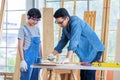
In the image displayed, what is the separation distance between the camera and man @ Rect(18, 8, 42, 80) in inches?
126

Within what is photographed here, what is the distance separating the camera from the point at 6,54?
453 centimetres

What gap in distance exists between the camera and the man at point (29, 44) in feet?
10.5

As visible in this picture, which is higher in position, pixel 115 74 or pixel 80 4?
pixel 80 4

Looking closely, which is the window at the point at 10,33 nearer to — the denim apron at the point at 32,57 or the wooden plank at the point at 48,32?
the wooden plank at the point at 48,32

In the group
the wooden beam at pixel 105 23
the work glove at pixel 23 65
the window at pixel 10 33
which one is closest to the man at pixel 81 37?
the work glove at pixel 23 65

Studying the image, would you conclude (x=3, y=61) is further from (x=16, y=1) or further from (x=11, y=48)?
(x=16, y=1)

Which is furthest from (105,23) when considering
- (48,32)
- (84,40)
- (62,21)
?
(62,21)

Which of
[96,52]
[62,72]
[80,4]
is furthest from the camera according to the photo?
[80,4]

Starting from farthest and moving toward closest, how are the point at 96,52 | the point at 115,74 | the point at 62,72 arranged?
the point at 115,74 < the point at 62,72 < the point at 96,52

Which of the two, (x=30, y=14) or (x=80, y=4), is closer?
(x=30, y=14)

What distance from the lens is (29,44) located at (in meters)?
3.29

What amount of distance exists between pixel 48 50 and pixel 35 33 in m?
0.71

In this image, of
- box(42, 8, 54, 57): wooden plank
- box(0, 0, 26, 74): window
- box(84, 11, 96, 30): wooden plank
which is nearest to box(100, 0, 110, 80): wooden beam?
box(84, 11, 96, 30): wooden plank

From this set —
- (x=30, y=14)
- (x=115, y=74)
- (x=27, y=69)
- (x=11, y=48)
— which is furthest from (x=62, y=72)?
(x=11, y=48)
